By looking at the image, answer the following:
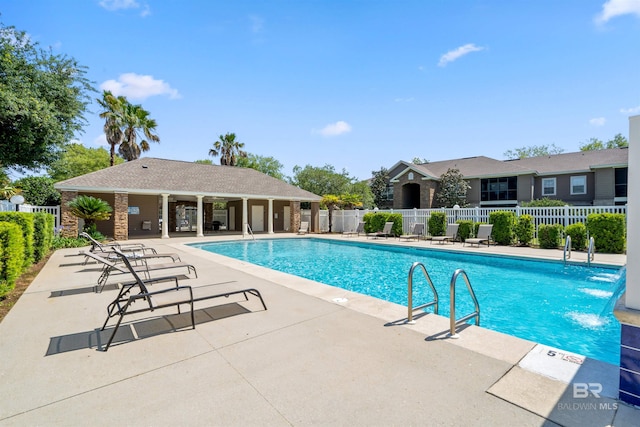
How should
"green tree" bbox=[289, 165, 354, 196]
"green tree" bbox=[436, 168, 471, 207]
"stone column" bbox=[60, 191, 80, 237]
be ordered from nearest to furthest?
"stone column" bbox=[60, 191, 80, 237], "green tree" bbox=[436, 168, 471, 207], "green tree" bbox=[289, 165, 354, 196]

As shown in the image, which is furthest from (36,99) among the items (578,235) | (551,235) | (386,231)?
(578,235)

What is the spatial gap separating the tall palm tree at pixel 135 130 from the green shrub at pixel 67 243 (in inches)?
493

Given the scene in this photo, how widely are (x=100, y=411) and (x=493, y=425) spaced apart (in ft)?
9.74

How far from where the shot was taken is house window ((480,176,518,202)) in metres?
24.8

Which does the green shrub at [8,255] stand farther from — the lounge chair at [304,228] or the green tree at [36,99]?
the lounge chair at [304,228]

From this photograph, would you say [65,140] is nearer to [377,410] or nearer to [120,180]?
[120,180]

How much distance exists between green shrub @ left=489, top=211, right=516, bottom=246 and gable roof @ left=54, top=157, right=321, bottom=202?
13417 millimetres

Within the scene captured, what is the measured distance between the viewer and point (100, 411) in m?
2.37

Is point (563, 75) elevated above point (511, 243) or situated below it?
above

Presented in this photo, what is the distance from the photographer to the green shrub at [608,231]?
38.2 feet

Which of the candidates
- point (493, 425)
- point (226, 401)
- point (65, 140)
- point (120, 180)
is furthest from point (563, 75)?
point (120, 180)

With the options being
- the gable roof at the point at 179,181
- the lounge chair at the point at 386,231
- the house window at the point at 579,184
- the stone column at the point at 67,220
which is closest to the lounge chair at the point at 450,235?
the lounge chair at the point at 386,231

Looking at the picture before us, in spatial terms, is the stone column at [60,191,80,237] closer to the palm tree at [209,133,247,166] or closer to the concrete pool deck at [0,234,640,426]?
the concrete pool deck at [0,234,640,426]

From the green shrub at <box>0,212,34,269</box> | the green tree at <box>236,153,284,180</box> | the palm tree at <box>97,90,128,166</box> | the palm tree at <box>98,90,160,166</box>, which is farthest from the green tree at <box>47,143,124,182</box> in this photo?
the green shrub at <box>0,212,34,269</box>
